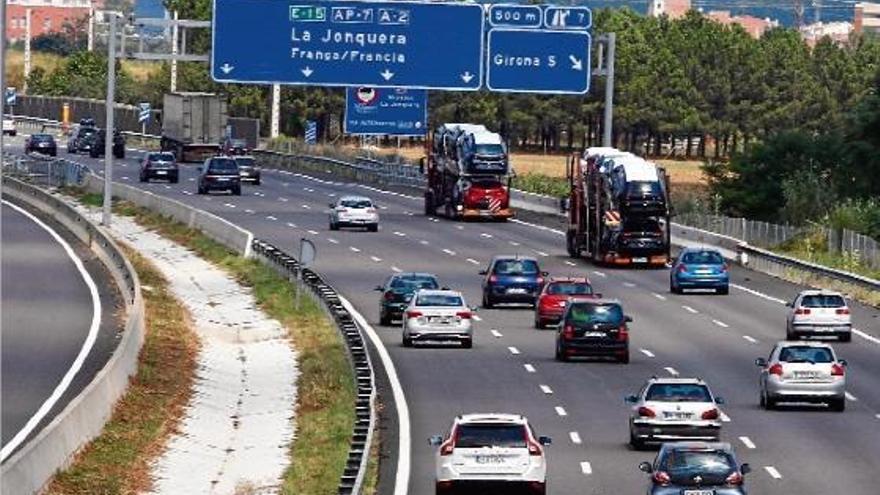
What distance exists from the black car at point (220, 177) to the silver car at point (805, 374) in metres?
71.2

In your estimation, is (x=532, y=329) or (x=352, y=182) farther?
(x=352, y=182)

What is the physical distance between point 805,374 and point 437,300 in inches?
530

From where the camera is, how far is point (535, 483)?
32656mm

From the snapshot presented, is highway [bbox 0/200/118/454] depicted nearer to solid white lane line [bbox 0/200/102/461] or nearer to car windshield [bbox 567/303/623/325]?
solid white lane line [bbox 0/200/102/461]

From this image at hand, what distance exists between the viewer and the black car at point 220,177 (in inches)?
4567

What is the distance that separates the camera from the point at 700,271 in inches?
2950

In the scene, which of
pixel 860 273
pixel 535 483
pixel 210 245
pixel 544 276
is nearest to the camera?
pixel 535 483

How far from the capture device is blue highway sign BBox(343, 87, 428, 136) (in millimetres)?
122500

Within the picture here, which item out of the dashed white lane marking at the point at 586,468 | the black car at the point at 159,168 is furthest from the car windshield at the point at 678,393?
the black car at the point at 159,168

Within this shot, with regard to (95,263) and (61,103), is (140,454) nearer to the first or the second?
(95,263)

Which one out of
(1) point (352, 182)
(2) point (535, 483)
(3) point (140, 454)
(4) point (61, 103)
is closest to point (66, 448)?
(3) point (140, 454)

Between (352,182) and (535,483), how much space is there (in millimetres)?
98708

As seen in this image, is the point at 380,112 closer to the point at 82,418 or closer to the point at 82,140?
the point at 82,140

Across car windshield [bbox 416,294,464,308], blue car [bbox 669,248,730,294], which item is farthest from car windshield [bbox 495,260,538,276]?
car windshield [bbox 416,294,464,308]
